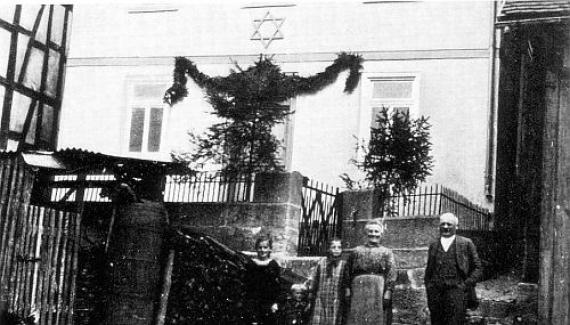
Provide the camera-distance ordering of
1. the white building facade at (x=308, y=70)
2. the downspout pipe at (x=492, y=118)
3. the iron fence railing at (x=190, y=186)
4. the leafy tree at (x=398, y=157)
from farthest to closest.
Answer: the white building facade at (x=308, y=70) → the downspout pipe at (x=492, y=118) → the leafy tree at (x=398, y=157) → the iron fence railing at (x=190, y=186)

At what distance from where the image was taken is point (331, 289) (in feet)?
30.7

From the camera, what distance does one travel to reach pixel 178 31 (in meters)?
17.9

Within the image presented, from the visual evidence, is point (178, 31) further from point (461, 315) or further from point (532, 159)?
point (461, 315)

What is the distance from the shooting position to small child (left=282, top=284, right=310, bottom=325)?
9.62 meters

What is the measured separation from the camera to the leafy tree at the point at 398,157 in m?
13.9

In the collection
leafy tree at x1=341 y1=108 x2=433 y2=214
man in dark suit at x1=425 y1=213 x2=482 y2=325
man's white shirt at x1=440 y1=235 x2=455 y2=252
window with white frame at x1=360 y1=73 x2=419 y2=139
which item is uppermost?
window with white frame at x1=360 y1=73 x2=419 y2=139

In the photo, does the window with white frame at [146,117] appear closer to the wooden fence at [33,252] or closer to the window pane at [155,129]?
the window pane at [155,129]

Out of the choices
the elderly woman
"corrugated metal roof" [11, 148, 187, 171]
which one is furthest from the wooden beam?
the elderly woman

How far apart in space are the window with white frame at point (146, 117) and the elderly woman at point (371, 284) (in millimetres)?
9040

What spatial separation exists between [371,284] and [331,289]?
1.75 ft

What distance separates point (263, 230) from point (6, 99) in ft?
23.7

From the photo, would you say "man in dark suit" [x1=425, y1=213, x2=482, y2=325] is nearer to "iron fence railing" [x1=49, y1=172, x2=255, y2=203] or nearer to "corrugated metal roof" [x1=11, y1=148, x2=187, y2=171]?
"corrugated metal roof" [x1=11, y1=148, x2=187, y2=171]

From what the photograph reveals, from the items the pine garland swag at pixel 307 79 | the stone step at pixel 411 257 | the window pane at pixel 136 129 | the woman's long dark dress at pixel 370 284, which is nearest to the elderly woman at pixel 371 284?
the woman's long dark dress at pixel 370 284

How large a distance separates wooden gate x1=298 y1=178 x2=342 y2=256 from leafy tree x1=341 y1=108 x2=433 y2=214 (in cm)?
121
